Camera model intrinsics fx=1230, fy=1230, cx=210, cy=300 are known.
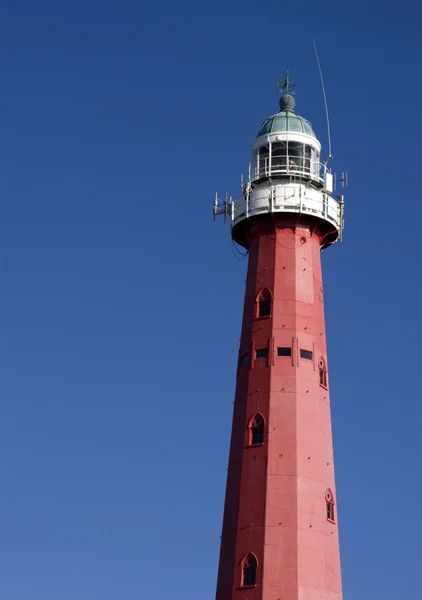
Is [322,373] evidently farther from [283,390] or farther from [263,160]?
[263,160]

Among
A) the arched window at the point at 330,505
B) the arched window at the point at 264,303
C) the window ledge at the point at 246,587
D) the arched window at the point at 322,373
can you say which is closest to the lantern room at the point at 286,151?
the arched window at the point at 264,303

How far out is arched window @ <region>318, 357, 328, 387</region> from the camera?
71375 mm

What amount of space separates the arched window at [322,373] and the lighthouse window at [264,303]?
13.9 feet

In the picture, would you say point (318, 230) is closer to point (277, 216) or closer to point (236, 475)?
point (277, 216)

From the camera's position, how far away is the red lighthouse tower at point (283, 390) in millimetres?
65812

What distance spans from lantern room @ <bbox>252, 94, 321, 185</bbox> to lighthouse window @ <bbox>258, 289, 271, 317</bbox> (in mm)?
7426

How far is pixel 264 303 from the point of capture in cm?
7269

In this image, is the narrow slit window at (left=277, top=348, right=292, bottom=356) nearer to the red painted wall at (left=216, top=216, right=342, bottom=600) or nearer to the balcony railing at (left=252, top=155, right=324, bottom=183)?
the red painted wall at (left=216, top=216, right=342, bottom=600)

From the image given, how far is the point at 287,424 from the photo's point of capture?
225ft

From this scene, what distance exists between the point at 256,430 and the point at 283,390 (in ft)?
8.94

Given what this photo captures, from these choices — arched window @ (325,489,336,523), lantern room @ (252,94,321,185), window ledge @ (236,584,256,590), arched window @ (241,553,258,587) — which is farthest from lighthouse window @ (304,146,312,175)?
window ledge @ (236,584,256,590)

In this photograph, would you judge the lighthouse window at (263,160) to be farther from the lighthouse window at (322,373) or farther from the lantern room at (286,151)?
the lighthouse window at (322,373)

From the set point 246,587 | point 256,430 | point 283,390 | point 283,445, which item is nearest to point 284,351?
point 283,390

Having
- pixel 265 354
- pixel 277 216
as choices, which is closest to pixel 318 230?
pixel 277 216
